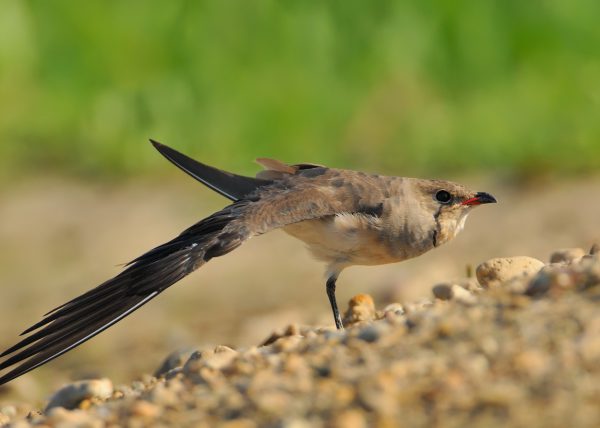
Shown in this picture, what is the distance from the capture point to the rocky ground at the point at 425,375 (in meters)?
3.83

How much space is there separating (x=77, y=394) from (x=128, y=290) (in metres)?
0.70

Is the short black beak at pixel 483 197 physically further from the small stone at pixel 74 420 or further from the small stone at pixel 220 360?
the small stone at pixel 74 420

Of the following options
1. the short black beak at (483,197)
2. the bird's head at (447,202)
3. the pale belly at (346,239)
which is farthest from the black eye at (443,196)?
the pale belly at (346,239)

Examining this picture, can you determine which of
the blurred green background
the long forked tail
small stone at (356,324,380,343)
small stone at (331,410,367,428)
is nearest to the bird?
the long forked tail

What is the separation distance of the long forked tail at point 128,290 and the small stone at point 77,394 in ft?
1.60

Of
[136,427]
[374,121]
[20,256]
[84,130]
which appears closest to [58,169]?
[84,130]

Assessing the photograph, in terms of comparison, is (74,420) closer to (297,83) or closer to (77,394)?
(77,394)

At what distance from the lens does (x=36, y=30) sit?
11867 mm

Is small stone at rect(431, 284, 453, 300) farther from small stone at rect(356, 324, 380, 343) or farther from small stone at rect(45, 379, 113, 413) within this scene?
small stone at rect(45, 379, 113, 413)

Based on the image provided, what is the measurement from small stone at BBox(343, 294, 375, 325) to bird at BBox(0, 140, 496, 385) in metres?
0.06

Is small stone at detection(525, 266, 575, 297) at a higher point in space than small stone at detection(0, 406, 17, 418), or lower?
higher

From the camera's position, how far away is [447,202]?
6707mm

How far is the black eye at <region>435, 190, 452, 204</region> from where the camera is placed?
671 cm

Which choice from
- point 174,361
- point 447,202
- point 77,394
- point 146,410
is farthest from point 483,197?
point 146,410
